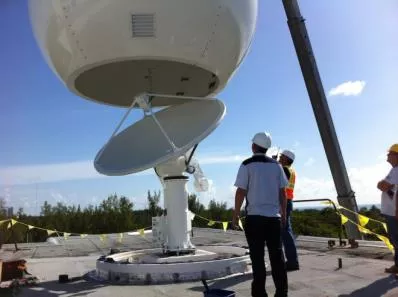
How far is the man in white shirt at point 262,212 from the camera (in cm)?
445

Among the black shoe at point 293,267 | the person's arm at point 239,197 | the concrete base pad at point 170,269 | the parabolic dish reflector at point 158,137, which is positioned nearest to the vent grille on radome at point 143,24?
the parabolic dish reflector at point 158,137

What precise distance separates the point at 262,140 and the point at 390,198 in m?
2.17

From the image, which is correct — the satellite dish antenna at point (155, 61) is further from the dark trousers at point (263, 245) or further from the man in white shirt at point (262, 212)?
the dark trousers at point (263, 245)

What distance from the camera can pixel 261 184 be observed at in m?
4.55

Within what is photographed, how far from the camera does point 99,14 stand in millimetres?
5758

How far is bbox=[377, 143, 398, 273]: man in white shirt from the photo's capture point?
220 inches

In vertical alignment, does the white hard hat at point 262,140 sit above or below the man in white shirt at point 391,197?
above

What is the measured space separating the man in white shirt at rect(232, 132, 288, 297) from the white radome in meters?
2.13

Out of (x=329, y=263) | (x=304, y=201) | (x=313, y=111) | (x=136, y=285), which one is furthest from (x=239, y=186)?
(x=313, y=111)

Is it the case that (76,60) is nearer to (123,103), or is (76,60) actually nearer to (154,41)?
(154,41)

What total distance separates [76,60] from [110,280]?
298 cm

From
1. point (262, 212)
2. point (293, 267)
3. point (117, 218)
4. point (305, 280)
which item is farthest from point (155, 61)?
point (117, 218)

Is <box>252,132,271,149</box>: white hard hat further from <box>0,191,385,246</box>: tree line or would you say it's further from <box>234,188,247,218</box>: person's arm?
<box>0,191,385,246</box>: tree line

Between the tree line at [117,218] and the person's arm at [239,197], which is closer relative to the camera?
the person's arm at [239,197]
